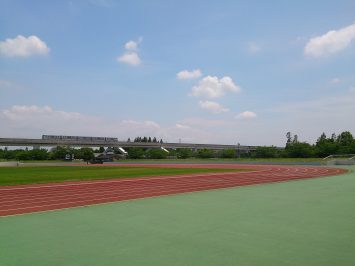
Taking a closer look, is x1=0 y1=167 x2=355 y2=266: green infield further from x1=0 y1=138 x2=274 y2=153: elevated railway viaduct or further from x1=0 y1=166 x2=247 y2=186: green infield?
x1=0 y1=138 x2=274 y2=153: elevated railway viaduct

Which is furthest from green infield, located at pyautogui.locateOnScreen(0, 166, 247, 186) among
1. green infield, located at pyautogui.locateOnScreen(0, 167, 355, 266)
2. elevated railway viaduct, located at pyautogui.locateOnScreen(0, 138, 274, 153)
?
elevated railway viaduct, located at pyautogui.locateOnScreen(0, 138, 274, 153)

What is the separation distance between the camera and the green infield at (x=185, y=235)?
5680 mm

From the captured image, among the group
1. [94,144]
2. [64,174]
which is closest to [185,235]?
[64,174]

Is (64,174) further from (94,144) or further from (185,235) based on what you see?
(94,144)

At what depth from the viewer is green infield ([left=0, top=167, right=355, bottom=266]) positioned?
5680mm

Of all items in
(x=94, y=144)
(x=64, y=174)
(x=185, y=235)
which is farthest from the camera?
(x=94, y=144)

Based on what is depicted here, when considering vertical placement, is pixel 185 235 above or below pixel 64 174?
above

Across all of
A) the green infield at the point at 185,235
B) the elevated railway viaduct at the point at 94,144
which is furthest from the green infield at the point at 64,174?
the elevated railway viaduct at the point at 94,144

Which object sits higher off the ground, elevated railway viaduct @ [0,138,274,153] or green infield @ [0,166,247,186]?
elevated railway viaduct @ [0,138,274,153]

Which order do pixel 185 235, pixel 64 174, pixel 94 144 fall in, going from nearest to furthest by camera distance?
pixel 185 235
pixel 64 174
pixel 94 144

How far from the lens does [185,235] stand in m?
7.24

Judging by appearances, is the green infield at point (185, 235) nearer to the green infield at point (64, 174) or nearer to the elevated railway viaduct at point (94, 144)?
the green infield at point (64, 174)

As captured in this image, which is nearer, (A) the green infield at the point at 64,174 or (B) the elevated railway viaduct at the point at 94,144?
(A) the green infield at the point at 64,174

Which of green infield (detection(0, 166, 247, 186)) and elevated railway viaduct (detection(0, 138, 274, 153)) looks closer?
green infield (detection(0, 166, 247, 186))
